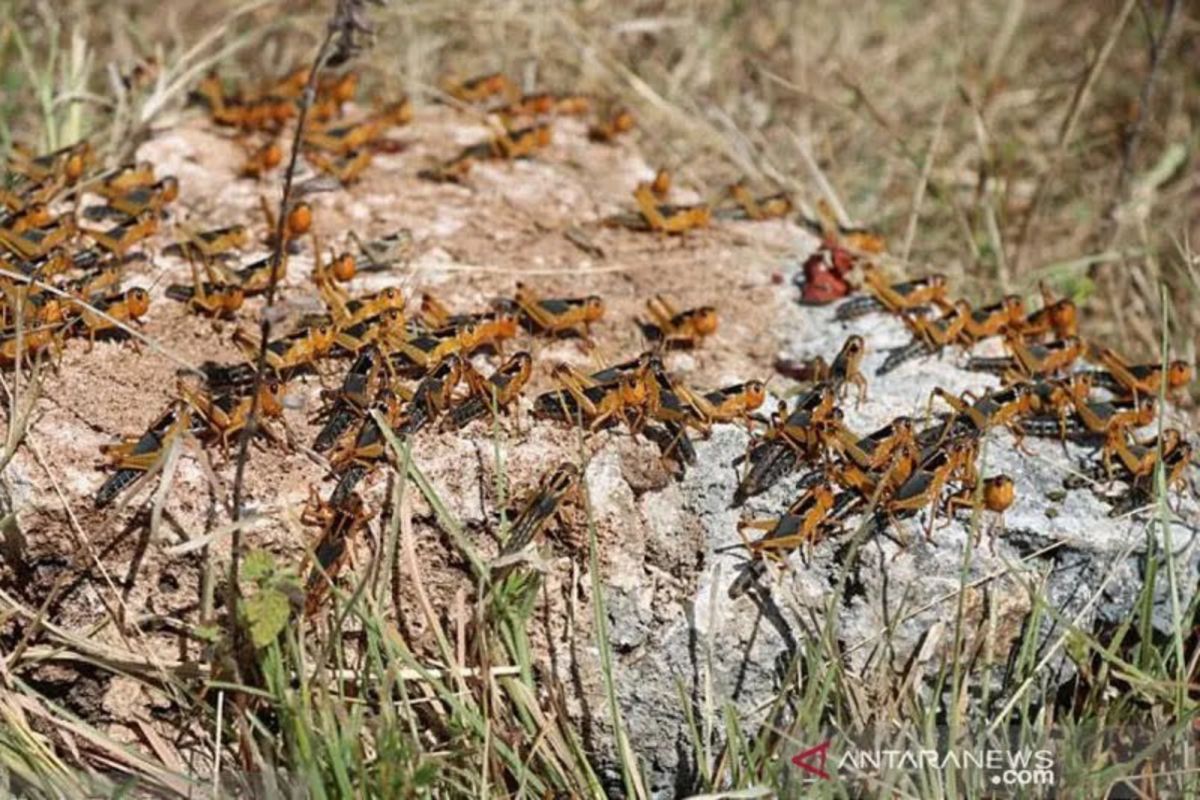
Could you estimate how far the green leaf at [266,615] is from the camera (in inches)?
152

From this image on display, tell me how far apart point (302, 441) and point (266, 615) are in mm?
786

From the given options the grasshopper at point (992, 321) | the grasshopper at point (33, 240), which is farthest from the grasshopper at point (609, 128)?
the grasshopper at point (33, 240)

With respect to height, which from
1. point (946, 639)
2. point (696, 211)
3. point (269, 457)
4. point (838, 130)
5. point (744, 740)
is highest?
point (838, 130)

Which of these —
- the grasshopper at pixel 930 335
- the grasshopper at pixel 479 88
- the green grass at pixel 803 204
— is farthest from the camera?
the grasshopper at pixel 479 88

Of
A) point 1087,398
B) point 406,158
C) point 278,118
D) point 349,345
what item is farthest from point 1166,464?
point 278,118

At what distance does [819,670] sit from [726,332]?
1.81 meters

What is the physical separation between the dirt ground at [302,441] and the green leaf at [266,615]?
0.27 meters

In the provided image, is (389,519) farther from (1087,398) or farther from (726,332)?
(1087,398)

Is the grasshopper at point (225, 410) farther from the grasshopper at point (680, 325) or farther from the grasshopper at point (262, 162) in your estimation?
the grasshopper at point (262, 162)

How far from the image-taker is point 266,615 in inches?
153

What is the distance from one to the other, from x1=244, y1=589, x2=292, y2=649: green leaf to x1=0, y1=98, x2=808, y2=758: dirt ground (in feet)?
0.87

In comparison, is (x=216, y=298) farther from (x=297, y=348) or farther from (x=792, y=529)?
(x=792, y=529)

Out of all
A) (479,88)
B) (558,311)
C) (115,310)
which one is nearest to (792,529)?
(558,311)

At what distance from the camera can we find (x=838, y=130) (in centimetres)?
883
